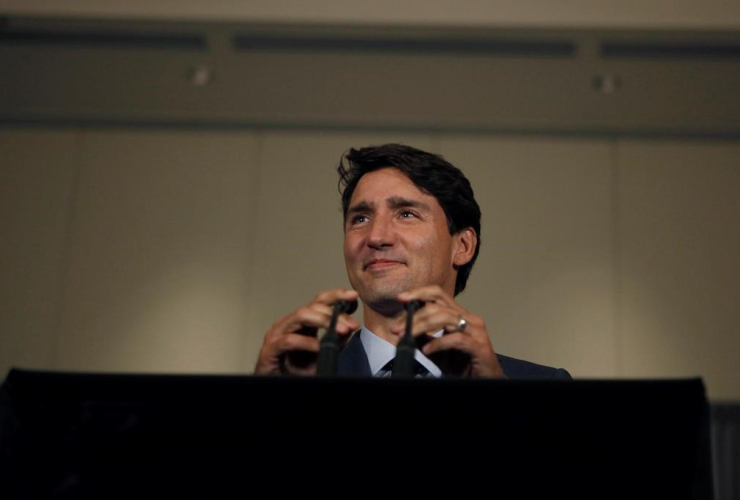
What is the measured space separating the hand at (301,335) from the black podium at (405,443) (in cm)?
44

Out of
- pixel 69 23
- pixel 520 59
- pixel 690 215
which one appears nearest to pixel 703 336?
pixel 690 215

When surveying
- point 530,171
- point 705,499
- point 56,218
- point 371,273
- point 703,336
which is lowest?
point 705,499

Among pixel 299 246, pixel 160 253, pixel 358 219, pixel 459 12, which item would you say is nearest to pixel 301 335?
pixel 358 219

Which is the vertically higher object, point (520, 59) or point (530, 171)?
point (520, 59)

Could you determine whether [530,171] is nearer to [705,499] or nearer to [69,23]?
[69,23]

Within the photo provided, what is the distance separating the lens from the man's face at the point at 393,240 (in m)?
1.81

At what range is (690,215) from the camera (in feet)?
13.3

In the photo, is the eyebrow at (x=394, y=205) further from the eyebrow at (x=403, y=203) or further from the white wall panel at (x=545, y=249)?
the white wall panel at (x=545, y=249)

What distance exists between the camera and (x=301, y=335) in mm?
1475

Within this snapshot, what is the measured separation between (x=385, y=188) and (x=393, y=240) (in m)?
0.15

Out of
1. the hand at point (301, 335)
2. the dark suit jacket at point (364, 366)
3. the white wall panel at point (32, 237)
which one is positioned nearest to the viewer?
the hand at point (301, 335)

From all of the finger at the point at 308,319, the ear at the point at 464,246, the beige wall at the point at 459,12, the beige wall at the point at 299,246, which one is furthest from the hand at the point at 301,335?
the beige wall at the point at 299,246

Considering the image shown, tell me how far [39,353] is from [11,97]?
3.59 ft

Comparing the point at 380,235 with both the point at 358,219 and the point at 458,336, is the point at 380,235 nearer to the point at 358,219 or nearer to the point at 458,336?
the point at 358,219
